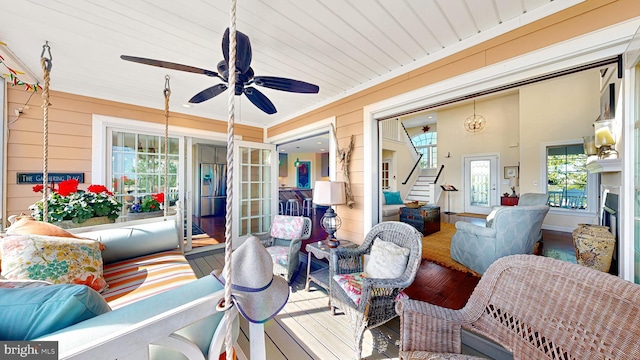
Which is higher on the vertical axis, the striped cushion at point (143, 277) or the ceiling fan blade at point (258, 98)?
the ceiling fan blade at point (258, 98)

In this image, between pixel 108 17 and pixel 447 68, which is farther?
pixel 447 68

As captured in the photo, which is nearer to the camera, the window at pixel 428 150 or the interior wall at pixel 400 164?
the interior wall at pixel 400 164

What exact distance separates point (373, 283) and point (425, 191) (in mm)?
6790

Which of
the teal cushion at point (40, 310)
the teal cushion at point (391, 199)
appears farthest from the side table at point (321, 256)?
the teal cushion at point (391, 199)

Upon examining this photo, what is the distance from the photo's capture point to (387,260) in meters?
1.92

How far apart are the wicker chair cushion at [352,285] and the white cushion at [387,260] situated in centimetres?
16

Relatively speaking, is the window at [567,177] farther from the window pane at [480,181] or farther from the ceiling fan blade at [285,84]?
the ceiling fan blade at [285,84]

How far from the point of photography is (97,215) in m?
2.11

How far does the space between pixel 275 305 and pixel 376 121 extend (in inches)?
93.3

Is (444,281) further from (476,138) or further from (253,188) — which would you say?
(476,138)

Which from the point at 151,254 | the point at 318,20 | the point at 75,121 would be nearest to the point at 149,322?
the point at 318,20

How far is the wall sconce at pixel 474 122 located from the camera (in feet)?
22.4

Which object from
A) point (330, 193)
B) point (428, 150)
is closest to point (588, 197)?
point (428, 150)

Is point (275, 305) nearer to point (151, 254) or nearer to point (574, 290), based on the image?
point (574, 290)
